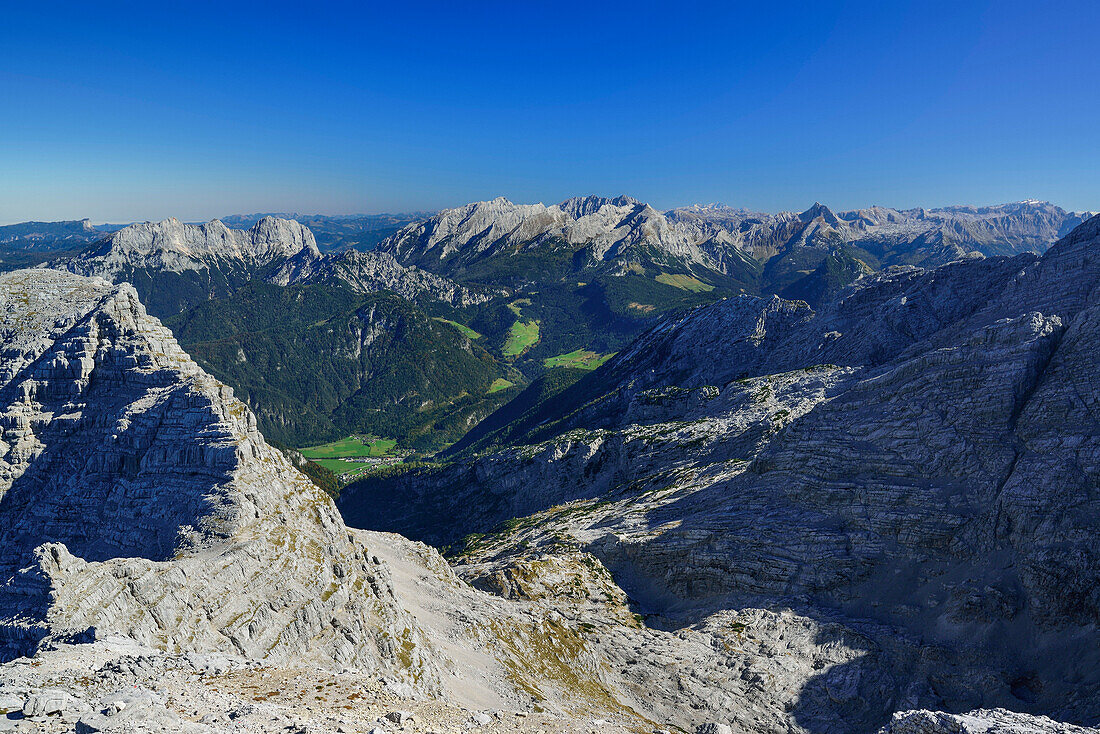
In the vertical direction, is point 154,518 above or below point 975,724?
above

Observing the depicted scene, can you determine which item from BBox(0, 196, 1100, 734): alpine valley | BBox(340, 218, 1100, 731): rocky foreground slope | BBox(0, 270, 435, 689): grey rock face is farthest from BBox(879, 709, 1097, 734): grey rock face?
BBox(0, 270, 435, 689): grey rock face

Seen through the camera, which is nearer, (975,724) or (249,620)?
(975,724)

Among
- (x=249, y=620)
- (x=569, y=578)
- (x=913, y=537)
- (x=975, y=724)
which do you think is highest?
(x=975, y=724)

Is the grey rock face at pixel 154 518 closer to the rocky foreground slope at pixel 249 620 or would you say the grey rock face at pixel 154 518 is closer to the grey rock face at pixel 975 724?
the rocky foreground slope at pixel 249 620

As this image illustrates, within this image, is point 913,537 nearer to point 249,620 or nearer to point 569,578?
point 569,578

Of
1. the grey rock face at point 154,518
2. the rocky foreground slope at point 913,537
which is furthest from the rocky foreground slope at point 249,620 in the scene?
the rocky foreground slope at point 913,537

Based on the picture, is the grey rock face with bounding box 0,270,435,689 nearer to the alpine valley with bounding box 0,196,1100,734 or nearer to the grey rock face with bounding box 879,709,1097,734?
the alpine valley with bounding box 0,196,1100,734

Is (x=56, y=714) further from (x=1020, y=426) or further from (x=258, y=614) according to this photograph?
(x=1020, y=426)

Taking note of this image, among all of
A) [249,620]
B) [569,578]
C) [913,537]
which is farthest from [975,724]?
[569,578]
